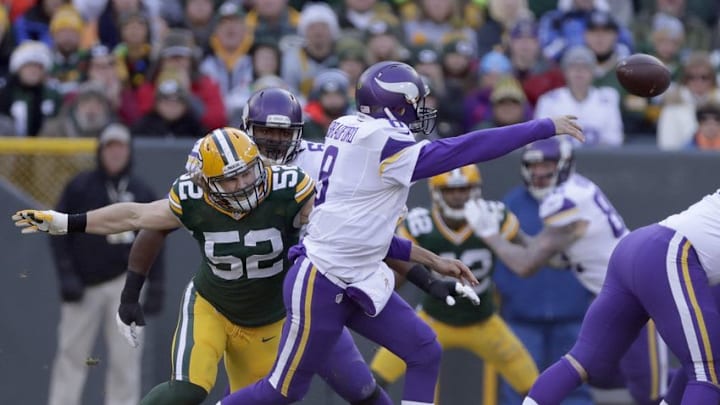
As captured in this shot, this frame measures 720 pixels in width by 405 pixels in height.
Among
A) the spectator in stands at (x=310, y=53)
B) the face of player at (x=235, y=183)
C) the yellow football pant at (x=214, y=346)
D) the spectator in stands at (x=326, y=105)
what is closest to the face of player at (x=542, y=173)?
the spectator in stands at (x=326, y=105)

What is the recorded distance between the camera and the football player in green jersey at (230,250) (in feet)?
20.7

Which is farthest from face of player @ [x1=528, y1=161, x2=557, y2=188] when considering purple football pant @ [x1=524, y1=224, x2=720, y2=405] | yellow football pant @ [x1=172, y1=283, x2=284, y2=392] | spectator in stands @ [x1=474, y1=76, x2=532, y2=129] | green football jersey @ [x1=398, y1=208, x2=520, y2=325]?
yellow football pant @ [x1=172, y1=283, x2=284, y2=392]

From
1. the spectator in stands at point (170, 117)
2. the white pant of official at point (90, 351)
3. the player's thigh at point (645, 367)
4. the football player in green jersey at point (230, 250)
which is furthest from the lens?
the spectator in stands at point (170, 117)

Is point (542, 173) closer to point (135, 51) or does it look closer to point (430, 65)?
point (430, 65)

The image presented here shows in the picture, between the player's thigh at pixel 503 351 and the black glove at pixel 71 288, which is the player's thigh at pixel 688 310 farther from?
the black glove at pixel 71 288

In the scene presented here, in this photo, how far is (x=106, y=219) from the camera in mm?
6418

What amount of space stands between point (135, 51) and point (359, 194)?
465 centimetres

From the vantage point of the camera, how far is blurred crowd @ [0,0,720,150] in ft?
32.4

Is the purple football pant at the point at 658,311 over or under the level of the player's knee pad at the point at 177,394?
over

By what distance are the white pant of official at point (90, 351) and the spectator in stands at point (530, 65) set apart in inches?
131

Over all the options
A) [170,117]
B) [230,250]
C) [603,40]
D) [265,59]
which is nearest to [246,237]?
[230,250]

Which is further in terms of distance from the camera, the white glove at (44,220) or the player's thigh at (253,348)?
the player's thigh at (253,348)

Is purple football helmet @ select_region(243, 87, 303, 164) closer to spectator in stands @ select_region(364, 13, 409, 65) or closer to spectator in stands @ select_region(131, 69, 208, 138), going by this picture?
spectator in stands @ select_region(131, 69, 208, 138)

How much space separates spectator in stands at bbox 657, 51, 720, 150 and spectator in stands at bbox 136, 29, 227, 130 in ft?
9.86
